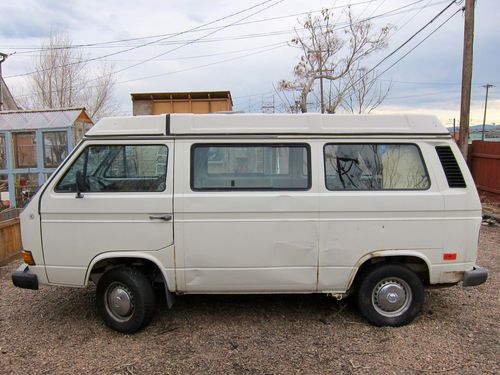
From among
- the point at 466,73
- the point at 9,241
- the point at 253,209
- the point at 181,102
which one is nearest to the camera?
the point at 253,209

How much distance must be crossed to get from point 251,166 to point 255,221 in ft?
1.71

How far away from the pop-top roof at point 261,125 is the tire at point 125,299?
52.8 inches

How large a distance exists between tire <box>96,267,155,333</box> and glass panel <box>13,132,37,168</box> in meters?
7.91

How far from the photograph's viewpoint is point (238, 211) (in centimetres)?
364

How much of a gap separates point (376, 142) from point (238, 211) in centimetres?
145

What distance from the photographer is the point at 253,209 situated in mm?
3639

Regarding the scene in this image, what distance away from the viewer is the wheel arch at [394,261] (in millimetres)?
Answer: 3725

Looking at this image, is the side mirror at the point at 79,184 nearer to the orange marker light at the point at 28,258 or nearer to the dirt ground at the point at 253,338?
the orange marker light at the point at 28,258

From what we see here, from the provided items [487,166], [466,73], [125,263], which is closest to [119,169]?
[125,263]

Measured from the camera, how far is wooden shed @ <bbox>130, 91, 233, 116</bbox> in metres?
12.2

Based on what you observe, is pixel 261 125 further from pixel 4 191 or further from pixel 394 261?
pixel 4 191

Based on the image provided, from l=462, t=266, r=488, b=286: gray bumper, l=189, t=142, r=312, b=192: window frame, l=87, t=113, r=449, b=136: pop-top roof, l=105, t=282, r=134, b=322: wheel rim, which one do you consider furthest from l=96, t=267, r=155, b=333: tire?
l=462, t=266, r=488, b=286: gray bumper

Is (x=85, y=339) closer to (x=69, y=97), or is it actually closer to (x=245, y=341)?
(x=245, y=341)

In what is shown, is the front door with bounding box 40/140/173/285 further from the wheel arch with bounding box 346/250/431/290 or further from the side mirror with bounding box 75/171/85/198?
the wheel arch with bounding box 346/250/431/290
